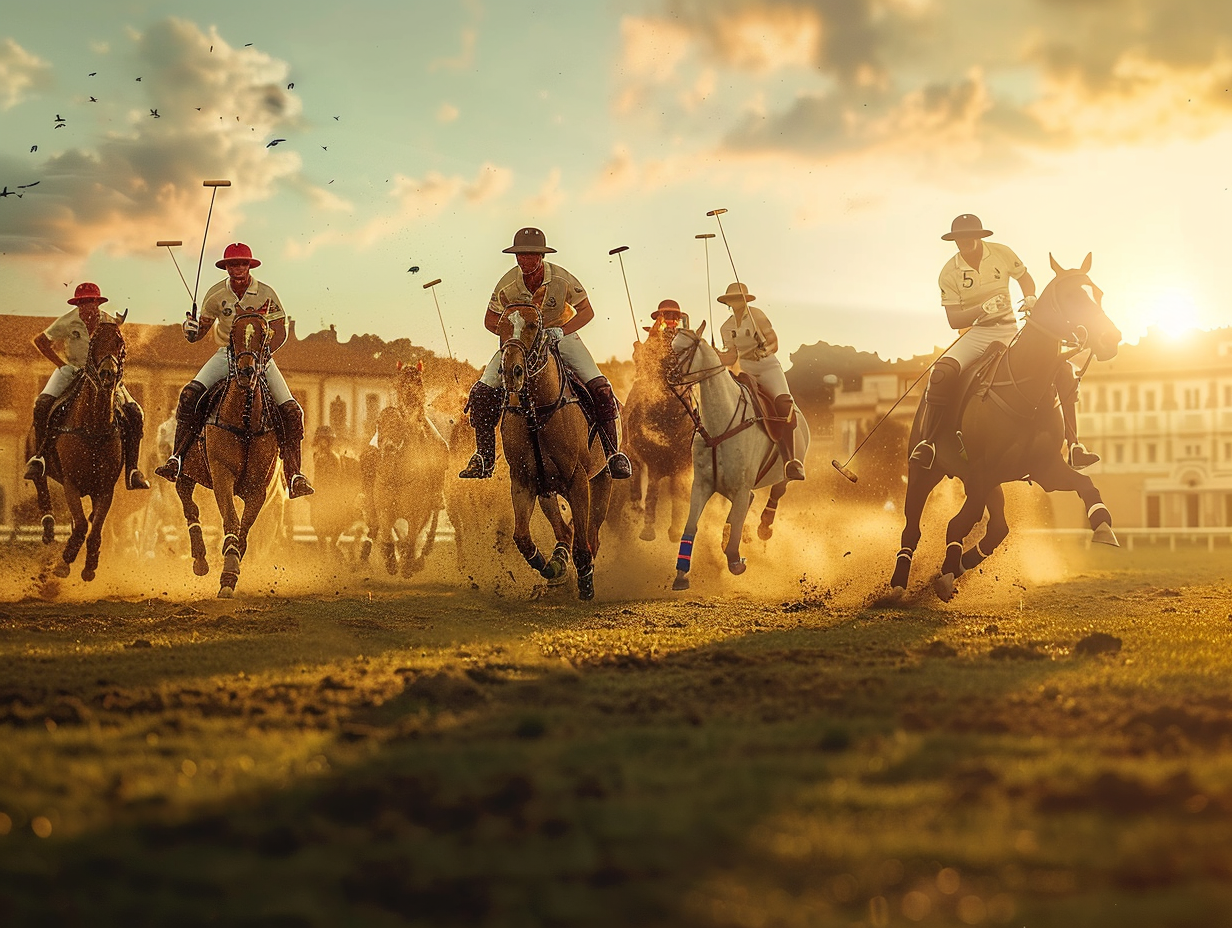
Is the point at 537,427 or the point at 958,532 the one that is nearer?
the point at 537,427

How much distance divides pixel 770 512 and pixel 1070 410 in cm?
515

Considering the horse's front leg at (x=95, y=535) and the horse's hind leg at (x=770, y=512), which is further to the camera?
the horse's hind leg at (x=770, y=512)

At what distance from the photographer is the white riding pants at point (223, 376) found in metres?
15.8

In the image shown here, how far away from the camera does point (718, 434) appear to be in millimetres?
17172

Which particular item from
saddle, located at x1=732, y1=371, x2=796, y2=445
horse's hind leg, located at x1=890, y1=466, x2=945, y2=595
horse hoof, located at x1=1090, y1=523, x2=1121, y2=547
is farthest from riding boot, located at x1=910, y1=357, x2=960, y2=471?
horse hoof, located at x1=1090, y1=523, x2=1121, y2=547

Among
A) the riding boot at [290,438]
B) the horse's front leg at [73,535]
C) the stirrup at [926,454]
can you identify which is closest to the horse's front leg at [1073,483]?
the stirrup at [926,454]

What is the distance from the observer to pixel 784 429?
712 inches

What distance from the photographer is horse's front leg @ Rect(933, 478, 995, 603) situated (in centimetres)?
1522

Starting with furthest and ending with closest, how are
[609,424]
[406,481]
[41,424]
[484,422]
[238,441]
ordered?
1. [406,481]
2. [41,424]
3. [238,441]
4. [609,424]
5. [484,422]

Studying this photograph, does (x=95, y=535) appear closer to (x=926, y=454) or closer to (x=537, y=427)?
(x=537, y=427)

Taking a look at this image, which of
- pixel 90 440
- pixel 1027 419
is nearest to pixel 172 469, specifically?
pixel 90 440

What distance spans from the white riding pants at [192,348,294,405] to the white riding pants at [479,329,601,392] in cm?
250

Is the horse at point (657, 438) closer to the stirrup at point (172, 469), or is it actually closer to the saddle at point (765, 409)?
the saddle at point (765, 409)

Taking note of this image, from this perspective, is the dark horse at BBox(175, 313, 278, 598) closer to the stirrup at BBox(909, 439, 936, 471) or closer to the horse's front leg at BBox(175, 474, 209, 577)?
the horse's front leg at BBox(175, 474, 209, 577)
